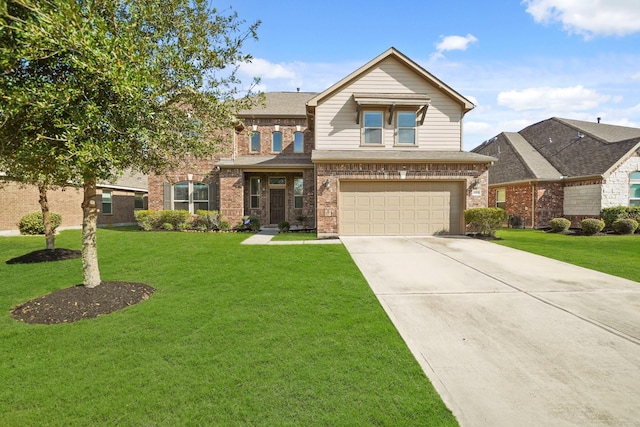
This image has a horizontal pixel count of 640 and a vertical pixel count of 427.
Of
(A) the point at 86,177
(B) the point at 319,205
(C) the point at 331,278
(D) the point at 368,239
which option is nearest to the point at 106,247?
(A) the point at 86,177

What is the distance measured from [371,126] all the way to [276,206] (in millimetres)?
7940

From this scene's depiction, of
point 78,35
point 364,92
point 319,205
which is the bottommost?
point 319,205

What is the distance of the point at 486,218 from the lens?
13000 millimetres

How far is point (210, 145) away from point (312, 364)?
200 inches

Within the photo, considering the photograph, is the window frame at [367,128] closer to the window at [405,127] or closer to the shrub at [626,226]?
the window at [405,127]

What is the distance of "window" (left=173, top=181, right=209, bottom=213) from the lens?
711 inches

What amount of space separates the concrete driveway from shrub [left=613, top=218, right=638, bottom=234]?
10.6m

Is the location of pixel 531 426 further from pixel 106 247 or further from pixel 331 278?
pixel 106 247

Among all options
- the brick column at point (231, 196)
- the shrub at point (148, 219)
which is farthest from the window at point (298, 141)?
the shrub at point (148, 219)

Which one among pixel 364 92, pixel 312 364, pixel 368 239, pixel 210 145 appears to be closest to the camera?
pixel 312 364

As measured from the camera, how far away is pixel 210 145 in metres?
6.70

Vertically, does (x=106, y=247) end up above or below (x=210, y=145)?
below

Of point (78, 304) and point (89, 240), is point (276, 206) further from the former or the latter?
point (78, 304)

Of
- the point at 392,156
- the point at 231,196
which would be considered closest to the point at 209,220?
the point at 231,196
